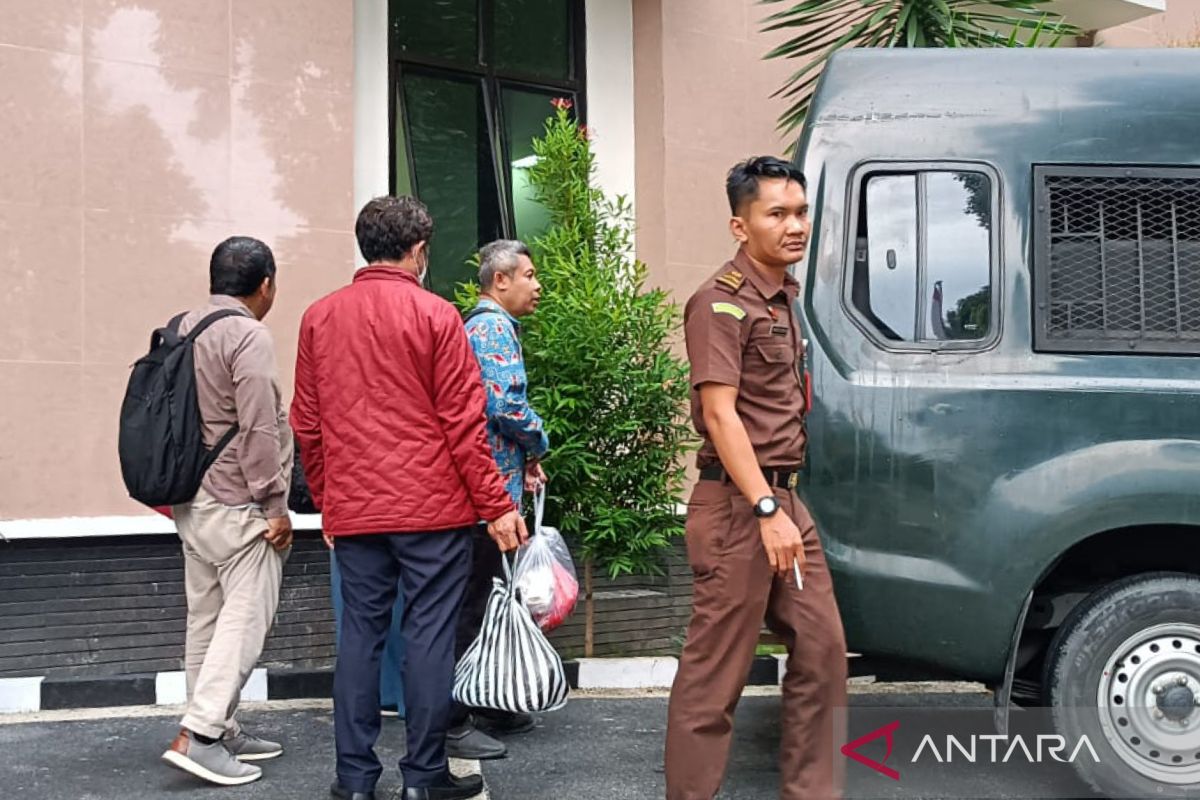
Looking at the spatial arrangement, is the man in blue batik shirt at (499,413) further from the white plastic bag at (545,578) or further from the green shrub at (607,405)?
the green shrub at (607,405)

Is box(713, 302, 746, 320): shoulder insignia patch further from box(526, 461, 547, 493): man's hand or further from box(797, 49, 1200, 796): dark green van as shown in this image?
box(526, 461, 547, 493): man's hand

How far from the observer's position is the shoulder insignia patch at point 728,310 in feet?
11.6

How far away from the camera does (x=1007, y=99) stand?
4.20 meters

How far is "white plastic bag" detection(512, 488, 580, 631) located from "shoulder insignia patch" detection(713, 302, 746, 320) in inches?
56.8

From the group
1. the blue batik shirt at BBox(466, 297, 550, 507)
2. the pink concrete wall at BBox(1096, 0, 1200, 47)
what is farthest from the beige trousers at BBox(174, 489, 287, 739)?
the pink concrete wall at BBox(1096, 0, 1200, 47)

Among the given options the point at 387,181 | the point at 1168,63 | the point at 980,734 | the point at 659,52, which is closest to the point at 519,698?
the point at 980,734

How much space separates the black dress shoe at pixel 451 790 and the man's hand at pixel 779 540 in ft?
4.67

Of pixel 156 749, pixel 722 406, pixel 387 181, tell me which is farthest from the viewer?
pixel 387 181

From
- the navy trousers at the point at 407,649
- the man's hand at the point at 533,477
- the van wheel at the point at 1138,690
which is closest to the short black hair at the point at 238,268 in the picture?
the navy trousers at the point at 407,649

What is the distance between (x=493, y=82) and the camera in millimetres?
8445

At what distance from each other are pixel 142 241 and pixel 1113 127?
15.8 feet

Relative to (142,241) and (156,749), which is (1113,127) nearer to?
(156,749)

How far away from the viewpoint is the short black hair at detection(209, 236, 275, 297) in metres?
4.55

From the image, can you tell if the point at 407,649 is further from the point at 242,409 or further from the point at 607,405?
the point at 607,405
